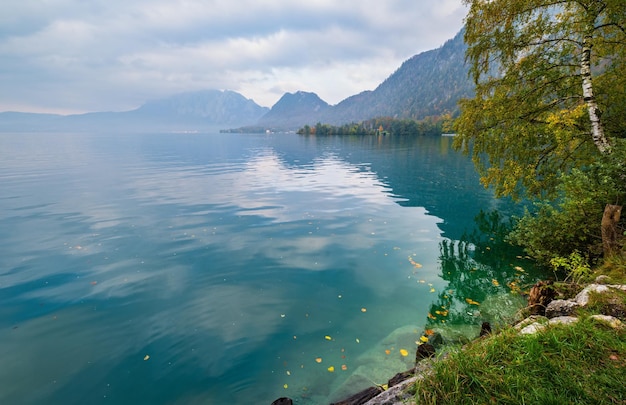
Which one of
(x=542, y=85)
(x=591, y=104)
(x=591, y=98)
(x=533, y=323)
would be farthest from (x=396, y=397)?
(x=542, y=85)

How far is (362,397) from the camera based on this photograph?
667cm

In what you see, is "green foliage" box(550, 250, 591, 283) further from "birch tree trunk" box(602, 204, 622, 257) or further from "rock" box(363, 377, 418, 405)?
"rock" box(363, 377, 418, 405)

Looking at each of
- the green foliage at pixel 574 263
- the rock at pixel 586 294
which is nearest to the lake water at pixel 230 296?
the green foliage at pixel 574 263

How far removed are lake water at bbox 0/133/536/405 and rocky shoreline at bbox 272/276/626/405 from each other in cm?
96

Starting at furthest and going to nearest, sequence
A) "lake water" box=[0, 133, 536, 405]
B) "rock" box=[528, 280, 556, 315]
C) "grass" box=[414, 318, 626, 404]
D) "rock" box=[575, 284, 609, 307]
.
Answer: "lake water" box=[0, 133, 536, 405] → "rock" box=[528, 280, 556, 315] → "rock" box=[575, 284, 609, 307] → "grass" box=[414, 318, 626, 404]

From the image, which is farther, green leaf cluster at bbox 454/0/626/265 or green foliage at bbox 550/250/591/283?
green leaf cluster at bbox 454/0/626/265

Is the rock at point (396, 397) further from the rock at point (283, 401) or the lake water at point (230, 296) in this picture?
the lake water at point (230, 296)

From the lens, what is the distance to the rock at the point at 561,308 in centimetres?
650

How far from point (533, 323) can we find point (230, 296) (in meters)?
10.1

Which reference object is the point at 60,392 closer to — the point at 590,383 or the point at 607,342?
the point at 590,383

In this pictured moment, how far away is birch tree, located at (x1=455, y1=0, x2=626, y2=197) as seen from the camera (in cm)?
1237

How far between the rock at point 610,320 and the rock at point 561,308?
93 centimetres

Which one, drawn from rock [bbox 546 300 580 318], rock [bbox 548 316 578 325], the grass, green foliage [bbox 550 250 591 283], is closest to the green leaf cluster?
green foliage [bbox 550 250 591 283]

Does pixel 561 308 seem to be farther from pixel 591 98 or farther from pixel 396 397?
pixel 591 98
